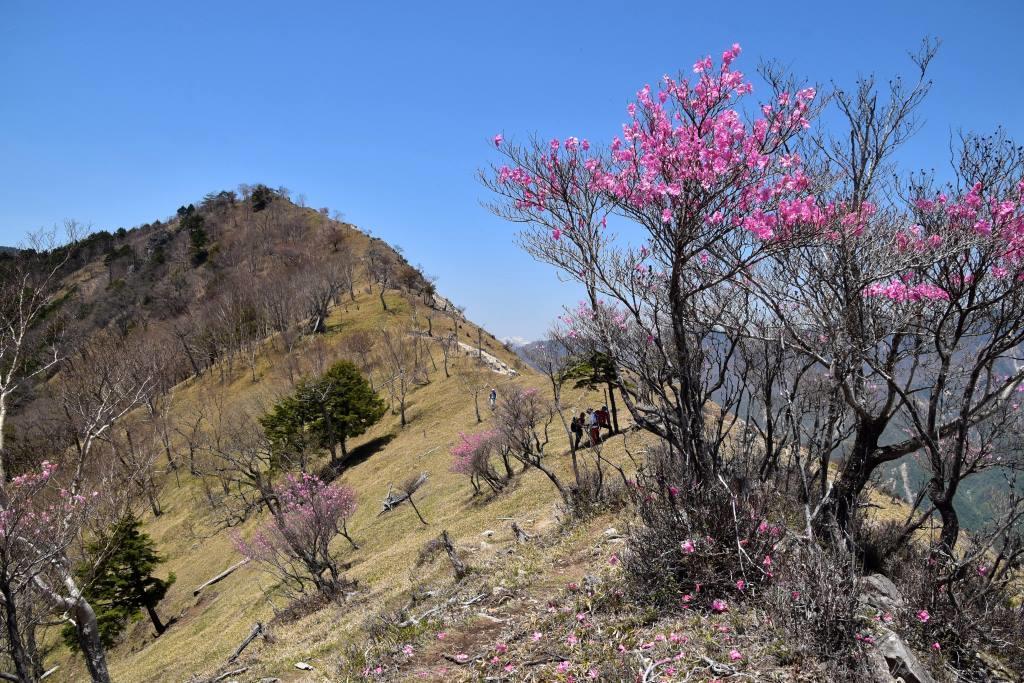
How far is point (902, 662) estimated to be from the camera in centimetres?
456

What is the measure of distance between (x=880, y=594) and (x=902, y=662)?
1.51 meters

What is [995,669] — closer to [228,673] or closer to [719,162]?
[719,162]

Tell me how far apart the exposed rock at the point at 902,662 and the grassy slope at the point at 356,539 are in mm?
7294

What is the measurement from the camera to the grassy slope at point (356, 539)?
13161 millimetres

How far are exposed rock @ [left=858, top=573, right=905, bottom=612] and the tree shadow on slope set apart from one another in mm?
35311

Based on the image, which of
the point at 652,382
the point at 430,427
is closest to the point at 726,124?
the point at 652,382

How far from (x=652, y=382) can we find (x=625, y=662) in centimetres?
306

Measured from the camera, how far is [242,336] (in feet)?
220

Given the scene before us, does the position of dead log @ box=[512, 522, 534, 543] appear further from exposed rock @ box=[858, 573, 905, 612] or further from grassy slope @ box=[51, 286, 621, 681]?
exposed rock @ box=[858, 573, 905, 612]

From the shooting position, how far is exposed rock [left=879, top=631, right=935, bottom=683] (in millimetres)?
4469

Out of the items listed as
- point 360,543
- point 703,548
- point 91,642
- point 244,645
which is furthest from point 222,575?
point 703,548

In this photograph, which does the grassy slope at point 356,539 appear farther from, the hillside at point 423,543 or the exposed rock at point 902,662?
the exposed rock at point 902,662

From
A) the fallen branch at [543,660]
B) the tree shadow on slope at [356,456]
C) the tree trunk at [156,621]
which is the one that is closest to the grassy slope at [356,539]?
the tree trunk at [156,621]

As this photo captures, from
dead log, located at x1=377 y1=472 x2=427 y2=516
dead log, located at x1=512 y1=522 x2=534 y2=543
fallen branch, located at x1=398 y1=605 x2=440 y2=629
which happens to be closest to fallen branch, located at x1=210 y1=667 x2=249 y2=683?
fallen branch, located at x1=398 y1=605 x2=440 y2=629
